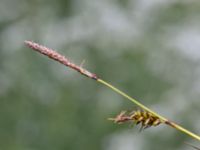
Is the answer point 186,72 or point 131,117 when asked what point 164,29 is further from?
point 131,117

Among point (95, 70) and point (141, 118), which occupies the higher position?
point (95, 70)

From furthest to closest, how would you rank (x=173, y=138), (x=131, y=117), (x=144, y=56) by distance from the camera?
(x=144, y=56), (x=173, y=138), (x=131, y=117)

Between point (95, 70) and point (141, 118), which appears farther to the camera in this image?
point (95, 70)

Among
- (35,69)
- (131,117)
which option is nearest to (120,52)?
(35,69)

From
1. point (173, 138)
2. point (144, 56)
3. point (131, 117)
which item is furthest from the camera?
point (144, 56)

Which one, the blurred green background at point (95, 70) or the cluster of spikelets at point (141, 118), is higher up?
the blurred green background at point (95, 70)
